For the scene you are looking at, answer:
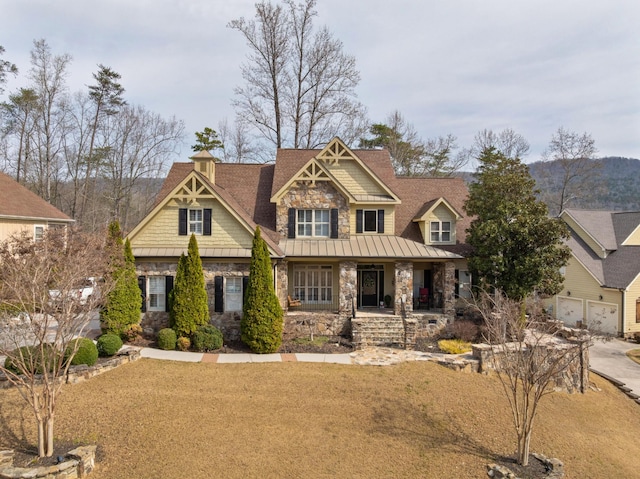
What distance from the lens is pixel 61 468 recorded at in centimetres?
823

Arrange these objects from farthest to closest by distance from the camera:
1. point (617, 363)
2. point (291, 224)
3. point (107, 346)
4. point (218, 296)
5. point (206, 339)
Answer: point (291, 224) → point (617, 363) → point (218, 296) → point (206, 339) → point (107, 346)

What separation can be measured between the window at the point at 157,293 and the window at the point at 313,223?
283 inches

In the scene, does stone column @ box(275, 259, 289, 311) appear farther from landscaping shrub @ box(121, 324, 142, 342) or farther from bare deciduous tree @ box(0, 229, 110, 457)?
bare deciduous tree @ box(0, 229, 110, 457)

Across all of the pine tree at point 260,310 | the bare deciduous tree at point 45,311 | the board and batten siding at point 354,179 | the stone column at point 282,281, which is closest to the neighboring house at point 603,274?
the board and batten siding at point 354,179

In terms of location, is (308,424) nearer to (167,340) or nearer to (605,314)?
(167,340)

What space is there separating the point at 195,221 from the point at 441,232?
13.0 metres

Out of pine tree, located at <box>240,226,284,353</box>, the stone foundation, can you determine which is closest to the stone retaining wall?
the stone foundation

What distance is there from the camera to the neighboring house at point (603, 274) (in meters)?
24.1

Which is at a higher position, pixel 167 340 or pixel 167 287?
pixel 167 287

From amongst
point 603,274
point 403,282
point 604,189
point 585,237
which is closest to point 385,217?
point 403,282

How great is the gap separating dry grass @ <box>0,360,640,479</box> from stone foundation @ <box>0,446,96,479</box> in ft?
1.07

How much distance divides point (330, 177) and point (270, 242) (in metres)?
4.71

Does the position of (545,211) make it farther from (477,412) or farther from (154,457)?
(154,457)

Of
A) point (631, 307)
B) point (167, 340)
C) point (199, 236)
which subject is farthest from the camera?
point (631, 307)
